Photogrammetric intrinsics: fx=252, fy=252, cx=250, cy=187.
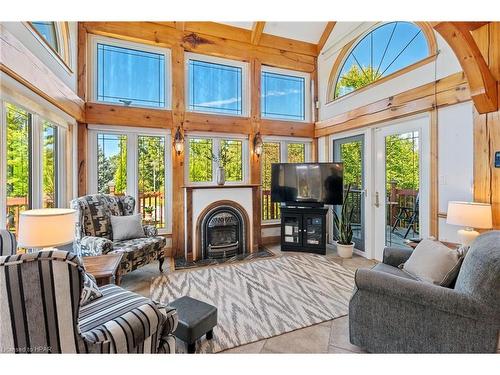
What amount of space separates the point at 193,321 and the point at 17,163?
2273 mm

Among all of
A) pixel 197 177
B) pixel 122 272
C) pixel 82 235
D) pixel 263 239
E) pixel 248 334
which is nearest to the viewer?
pixel 248 334

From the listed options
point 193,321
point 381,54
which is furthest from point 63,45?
point 381,54

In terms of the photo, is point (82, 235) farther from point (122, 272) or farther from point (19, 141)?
point (19, 141)

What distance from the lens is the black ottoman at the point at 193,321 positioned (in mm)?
1782

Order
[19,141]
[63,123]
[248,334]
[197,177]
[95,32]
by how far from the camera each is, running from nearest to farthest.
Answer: [248,334]
[19,141]
[63,123]
[95,32]
[197,177]

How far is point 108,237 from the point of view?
11.3 feet

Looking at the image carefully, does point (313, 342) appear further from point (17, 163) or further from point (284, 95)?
point (284, 95)

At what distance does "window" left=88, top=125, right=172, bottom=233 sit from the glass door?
3.24m

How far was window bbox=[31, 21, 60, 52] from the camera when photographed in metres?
2.69

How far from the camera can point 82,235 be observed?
3.19 meters

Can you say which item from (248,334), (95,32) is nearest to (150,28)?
(95,32)

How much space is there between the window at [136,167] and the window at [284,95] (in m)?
2.14

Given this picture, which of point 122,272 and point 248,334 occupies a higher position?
point 122,272
